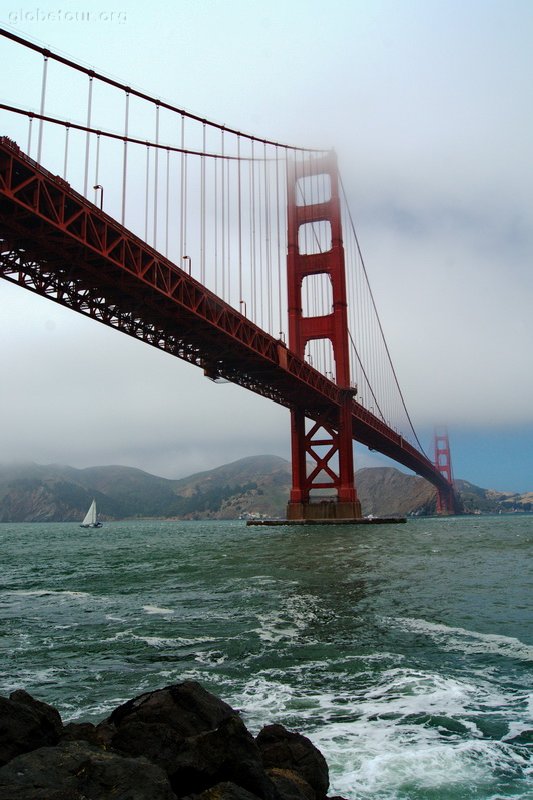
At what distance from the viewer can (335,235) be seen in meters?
56.5

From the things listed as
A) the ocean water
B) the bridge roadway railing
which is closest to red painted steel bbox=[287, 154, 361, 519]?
the bridge roadway railing

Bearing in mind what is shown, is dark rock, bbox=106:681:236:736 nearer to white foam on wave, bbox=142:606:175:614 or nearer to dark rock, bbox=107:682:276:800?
dark rock, bbox=107:682:276:800

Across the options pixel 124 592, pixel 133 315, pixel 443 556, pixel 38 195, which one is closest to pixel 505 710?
pixel 124 592

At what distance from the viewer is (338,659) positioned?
24.4 ft

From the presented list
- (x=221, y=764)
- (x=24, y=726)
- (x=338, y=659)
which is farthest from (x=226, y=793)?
(x=338, y=659)

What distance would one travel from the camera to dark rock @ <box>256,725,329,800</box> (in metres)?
3.97

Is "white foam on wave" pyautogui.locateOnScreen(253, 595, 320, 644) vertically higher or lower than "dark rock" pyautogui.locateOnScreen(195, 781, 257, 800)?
lower

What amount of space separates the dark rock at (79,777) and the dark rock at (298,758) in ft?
3.73

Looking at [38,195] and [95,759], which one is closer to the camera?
[95,759]

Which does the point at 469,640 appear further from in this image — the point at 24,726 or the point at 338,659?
the point at 24,726

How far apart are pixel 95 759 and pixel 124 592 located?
11379 mm

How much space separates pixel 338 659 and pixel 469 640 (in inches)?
84.5

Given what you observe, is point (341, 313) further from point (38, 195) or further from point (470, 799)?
point (470, 799)

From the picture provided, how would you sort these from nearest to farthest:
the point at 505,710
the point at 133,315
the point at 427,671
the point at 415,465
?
the point at 505,710 → the point at 427,671 → the point at 133,315 → the point at 415,465
